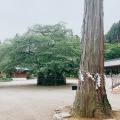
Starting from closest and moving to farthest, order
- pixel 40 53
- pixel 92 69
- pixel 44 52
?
pixel 92 69 < pixel 44 52 < pixel 40 53

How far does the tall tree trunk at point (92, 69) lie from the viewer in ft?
19.7

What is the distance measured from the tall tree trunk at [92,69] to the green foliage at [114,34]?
151 ft

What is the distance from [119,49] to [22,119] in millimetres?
37673

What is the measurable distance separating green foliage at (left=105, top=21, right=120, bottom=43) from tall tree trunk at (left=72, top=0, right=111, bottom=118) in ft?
151

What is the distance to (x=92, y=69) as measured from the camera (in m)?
6.12

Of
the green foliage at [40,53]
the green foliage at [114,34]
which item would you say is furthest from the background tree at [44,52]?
the green foliage at [114,34]

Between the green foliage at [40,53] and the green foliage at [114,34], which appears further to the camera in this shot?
the green foliage at [114,34]

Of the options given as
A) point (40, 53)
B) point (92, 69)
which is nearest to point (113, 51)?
point (40, 53)

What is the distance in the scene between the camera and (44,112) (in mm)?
7180

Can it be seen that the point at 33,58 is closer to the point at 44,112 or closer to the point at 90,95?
the point at 44,112

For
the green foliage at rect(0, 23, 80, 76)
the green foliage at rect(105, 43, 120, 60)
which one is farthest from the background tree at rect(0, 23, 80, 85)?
the green foliage at rect(105, 43, 120, 60)

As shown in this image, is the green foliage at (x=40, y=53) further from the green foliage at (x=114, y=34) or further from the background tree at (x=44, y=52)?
the green foliage at (x=114, y=34)

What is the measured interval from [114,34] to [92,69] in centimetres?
4699

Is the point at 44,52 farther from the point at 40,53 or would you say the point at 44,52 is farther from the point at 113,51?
the point at 113,51
